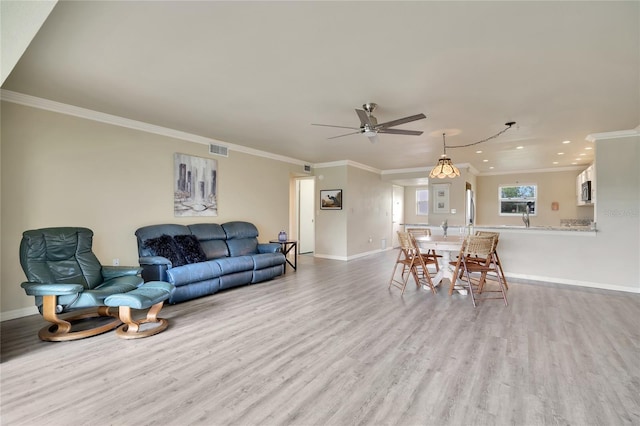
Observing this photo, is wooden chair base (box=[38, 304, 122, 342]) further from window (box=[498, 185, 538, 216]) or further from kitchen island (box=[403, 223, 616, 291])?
window (box=[498, 185, 538, 216])

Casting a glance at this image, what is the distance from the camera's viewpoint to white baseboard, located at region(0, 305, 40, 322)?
3.24 m

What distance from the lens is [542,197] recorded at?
8.79 meters

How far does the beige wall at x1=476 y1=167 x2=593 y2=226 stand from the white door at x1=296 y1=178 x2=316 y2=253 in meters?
5.42

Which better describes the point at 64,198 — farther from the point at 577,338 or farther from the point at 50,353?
the point at 577,338

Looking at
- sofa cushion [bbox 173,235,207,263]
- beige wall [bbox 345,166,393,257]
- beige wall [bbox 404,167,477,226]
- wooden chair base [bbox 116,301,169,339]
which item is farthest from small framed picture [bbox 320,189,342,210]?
wooden chair base [bbox 116,301,169,339]

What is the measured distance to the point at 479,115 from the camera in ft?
12.6

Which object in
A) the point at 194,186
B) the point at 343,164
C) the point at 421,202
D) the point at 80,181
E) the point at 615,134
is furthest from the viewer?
the point at 421,202

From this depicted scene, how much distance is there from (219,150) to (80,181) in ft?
7.23

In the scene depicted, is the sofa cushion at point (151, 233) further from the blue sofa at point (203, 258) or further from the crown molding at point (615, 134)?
the crown molding at point (615, 134)

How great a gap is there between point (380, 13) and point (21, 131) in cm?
400

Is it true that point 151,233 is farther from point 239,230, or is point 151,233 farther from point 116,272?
point 239,230

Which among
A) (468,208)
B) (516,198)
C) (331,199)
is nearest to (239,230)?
(331,199)

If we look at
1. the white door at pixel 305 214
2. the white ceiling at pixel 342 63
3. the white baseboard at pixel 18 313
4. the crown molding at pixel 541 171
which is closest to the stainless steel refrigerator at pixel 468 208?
the crown molding at pixel 541 171

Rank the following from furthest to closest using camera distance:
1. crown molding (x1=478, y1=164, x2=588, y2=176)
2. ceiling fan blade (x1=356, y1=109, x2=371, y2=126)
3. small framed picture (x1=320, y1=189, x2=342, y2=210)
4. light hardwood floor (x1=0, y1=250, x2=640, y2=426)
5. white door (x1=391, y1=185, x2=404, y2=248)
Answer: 1. white door (x1=391, y1=185, x2=404, y2=248)
2. crown molding (x1=478, y1=164, x2=588, y2=176)
3. small framed picture (x1=320, y1=189, x2=342, y2=210)
4. ceiling fan blade (x1=356, y1=109, x2=371, y2=126)
5. light hardwood floor (x1=0, y1=250, x2=640, y2=426)
